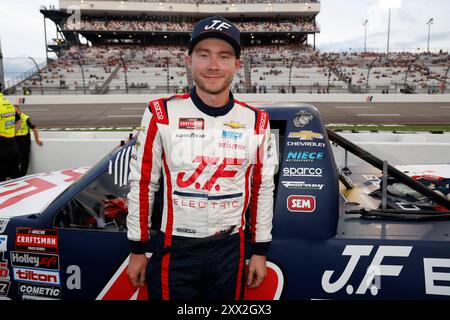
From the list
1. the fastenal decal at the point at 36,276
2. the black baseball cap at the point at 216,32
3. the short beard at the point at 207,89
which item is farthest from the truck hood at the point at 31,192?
the black baseball cap at the point at 216,32

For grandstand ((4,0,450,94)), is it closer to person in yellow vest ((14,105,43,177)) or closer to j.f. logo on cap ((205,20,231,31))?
person in yellow vest ((14,105,43,177))

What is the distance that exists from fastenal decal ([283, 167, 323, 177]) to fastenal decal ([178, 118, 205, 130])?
0.59 m

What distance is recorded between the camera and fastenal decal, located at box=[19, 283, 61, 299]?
190 cm

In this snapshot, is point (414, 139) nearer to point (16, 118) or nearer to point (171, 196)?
point (171, 196)

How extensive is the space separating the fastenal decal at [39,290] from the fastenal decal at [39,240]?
0.22 metres

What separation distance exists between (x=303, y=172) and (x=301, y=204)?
17 cm

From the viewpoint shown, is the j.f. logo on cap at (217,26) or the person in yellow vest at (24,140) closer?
the j.f. logo on cap at (217,26)

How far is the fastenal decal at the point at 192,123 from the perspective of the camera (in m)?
1.51

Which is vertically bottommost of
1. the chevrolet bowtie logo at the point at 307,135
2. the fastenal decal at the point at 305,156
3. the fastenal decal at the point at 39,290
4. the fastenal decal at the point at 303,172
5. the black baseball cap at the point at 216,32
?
the fastenal decal at the point at 39,290

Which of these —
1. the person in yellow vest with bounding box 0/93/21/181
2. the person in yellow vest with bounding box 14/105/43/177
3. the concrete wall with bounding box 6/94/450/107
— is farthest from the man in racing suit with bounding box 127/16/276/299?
the concrete wall with bounding box 6/94/450/107

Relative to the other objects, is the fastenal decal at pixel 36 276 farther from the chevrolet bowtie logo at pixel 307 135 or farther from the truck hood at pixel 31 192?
the chevrolet bowtie logo at pixel 307 135

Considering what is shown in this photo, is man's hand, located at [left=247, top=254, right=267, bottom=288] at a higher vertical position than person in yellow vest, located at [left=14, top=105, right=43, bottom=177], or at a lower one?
lower

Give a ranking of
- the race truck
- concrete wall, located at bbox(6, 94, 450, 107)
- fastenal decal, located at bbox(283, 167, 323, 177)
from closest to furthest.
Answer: the race truck < fastenal decal, located at bbox(283, 167, 323, 177) < concrete wall, located at bbox(6, 94, 450, 107)

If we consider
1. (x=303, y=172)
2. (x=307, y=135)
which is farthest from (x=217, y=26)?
(x=303, y=172)
